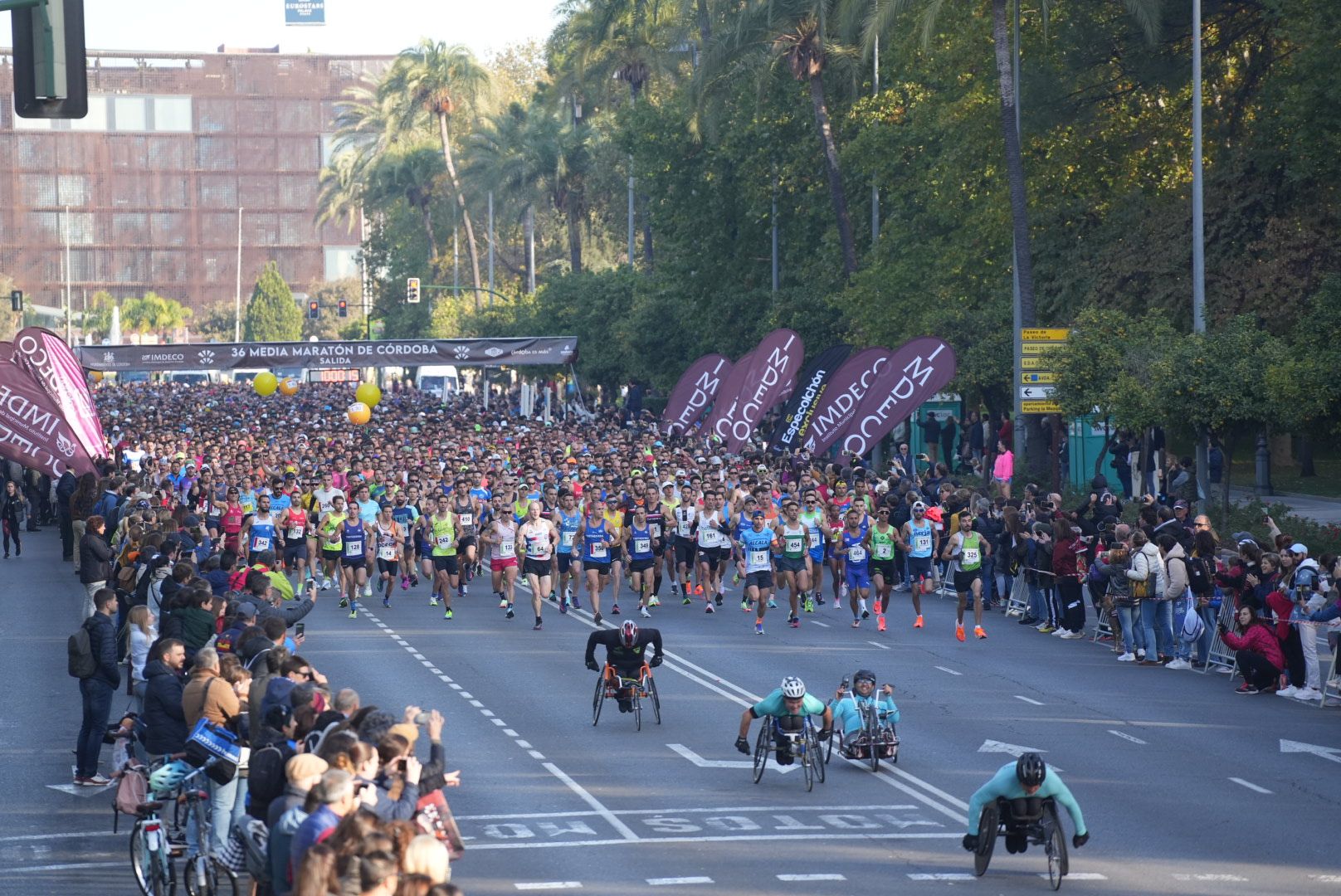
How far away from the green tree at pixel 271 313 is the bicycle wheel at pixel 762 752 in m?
141

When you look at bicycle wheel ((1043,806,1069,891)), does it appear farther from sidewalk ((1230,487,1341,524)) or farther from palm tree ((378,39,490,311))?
palm tree ((378,39,490,311))

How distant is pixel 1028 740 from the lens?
649 inches

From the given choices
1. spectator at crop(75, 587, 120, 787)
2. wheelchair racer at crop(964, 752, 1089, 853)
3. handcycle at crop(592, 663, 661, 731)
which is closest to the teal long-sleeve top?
wheelchair racer at crop(964, 752, 1089, 853)

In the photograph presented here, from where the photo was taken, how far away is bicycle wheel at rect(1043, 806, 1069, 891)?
11.5 meters

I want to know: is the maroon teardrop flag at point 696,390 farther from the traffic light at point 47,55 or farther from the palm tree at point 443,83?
the palm tree at point 443,83

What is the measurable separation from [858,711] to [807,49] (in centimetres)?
3217

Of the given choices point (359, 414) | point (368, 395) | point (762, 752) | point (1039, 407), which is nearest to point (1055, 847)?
point (762, 752)

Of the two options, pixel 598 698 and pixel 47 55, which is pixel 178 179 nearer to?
pixel 598 698

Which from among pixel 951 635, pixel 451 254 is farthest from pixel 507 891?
pixel 451 254

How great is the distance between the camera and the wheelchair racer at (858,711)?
1530 cm

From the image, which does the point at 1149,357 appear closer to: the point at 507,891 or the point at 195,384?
the point at 507,891

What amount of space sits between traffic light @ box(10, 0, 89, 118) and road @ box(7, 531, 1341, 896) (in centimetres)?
493

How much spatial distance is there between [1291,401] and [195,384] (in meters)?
79.2

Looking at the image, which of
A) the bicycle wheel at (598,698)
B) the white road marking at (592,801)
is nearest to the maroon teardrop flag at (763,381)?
the bicycle wheel at (598,698)
